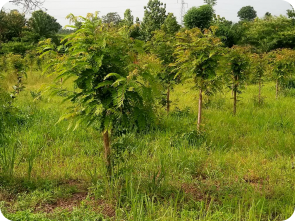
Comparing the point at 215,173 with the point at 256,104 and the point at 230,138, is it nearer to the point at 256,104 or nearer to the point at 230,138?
the point at 230,138

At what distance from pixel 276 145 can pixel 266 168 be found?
4.37 feet

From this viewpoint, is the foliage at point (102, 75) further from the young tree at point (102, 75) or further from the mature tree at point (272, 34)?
the mature tree at point (272, 34)

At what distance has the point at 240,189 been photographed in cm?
345

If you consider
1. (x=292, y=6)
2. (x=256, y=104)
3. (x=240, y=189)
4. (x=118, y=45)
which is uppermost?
(x=292, y=6)

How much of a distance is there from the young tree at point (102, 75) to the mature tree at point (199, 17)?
32.5 meters

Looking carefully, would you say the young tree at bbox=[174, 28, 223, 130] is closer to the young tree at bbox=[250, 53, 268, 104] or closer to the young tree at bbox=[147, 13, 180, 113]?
the young tree at bbox=[147, 13, 180, 113]

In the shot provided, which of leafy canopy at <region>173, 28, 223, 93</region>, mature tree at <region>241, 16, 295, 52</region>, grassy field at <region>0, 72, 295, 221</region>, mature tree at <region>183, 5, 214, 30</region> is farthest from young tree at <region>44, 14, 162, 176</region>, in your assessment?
mature tree at <region>183, 5, 214, 30</region>

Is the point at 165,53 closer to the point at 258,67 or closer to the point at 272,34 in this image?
the point at 258,67

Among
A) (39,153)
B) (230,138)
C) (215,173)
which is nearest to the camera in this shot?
(215,173)

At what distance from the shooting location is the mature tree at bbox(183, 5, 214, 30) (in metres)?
33.2

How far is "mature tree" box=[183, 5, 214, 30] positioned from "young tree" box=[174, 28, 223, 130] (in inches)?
1175

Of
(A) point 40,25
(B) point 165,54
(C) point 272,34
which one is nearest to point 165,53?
(B) point 165,54

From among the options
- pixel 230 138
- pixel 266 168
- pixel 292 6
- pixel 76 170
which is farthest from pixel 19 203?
pixel 292 6

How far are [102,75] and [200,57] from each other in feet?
8.54
